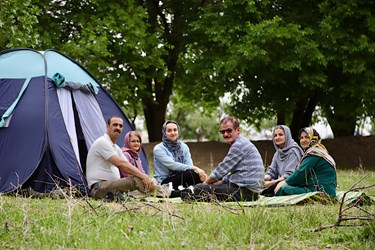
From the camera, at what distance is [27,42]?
12.1 meters

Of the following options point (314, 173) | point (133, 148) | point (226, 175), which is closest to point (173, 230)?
point (226, 175)

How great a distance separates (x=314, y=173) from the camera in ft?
24.1

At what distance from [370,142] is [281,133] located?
10.5m

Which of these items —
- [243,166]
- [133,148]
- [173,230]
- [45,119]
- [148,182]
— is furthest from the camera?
[133,148]

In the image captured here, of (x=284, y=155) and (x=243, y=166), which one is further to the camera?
(x=284, y=155)

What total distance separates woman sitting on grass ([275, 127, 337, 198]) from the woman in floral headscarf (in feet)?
4.69

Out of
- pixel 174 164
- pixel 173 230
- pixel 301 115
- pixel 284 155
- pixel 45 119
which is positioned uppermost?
pixel 301 115

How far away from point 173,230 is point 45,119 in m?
4.21

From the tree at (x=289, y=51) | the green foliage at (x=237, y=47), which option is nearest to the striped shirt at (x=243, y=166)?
the green foliage at (x=237, y=47)

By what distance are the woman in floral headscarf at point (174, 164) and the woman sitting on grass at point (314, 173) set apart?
56.3 inches

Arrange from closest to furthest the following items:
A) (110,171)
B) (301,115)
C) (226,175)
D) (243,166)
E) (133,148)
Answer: (243,166) → (226,175) → (110,171) → (133,148) → (301,115)

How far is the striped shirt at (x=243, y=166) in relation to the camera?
7285 mm

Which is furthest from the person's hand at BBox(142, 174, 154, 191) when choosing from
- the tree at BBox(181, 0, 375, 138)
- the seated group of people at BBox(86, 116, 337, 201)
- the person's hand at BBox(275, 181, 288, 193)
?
the tree at BBox(181, 0, 375, 138)

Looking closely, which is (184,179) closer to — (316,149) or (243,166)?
(243,166)
